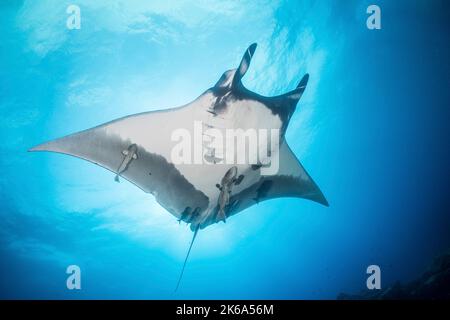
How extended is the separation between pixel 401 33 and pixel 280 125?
36.1ft

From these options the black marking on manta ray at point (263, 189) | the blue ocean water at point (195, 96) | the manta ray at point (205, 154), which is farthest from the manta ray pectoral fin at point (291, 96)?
the blue ocean water at point (195, 96)

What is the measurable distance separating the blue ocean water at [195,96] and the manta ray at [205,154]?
5723 millimetres

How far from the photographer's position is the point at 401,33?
11.8 meters

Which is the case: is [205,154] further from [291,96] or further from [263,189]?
[291,96]

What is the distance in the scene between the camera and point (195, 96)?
414 inches

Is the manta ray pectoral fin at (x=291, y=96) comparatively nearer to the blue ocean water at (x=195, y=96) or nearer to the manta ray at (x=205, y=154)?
the manta ray at (x=205, y=154)

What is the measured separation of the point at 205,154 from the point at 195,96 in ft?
20.0

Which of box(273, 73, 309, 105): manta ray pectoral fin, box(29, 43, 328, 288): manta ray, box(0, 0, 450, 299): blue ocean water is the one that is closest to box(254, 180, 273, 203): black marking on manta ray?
box(29, 43, 328, 288): manta ray

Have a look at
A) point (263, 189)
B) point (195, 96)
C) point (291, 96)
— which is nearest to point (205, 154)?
point (263, 189)

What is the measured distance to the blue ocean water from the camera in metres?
9.16

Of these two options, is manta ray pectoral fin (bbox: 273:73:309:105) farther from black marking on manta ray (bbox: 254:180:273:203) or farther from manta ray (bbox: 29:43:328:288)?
black marking on manta ray (bbox: 254:180:273:203)

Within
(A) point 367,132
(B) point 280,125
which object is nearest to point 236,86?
(B) point 280,125
